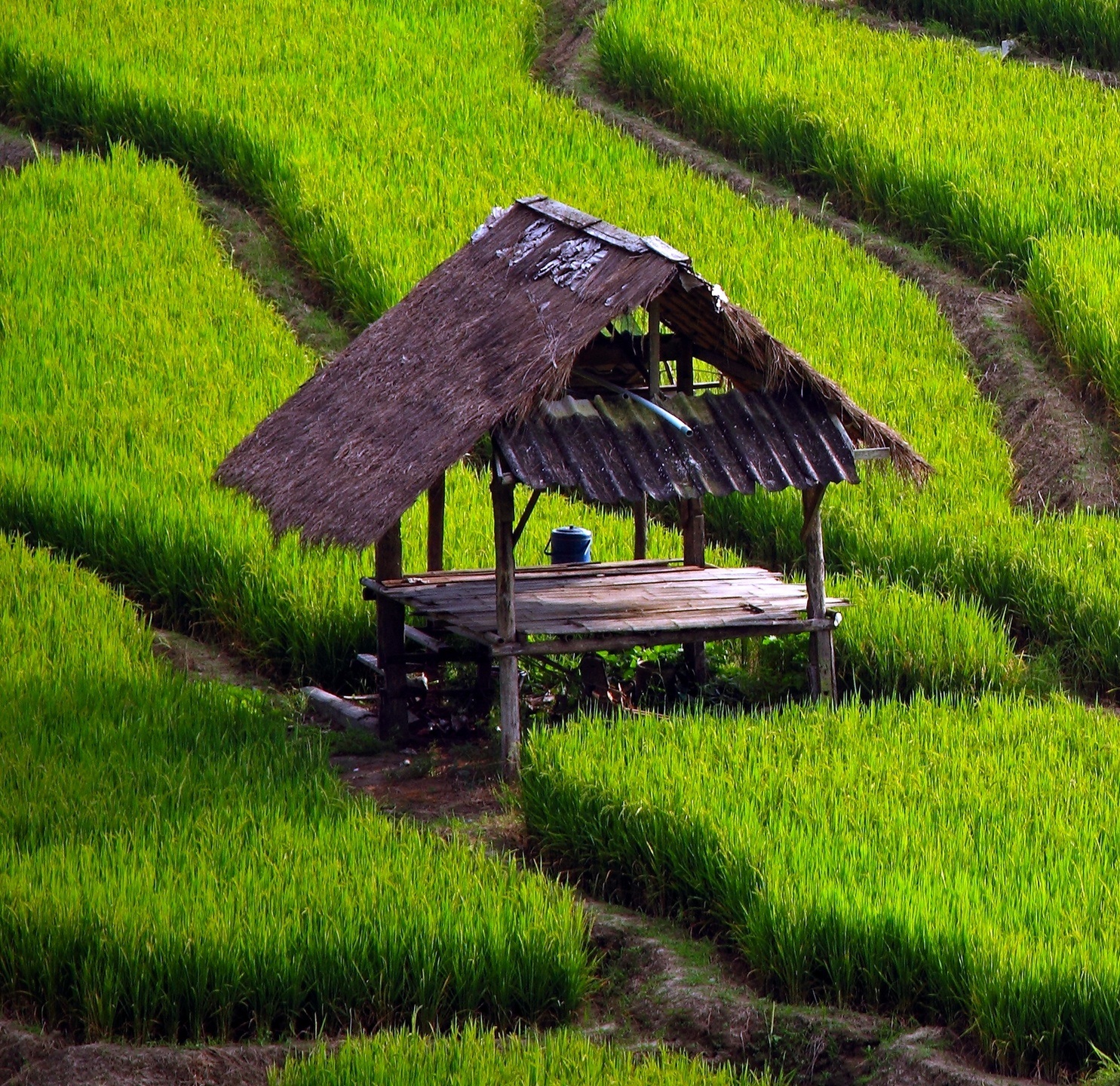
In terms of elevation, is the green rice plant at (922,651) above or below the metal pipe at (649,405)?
below

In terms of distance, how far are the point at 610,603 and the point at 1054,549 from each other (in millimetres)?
2570

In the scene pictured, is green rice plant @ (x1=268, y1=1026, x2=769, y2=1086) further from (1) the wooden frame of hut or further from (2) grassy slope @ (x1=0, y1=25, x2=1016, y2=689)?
(2) grassy slope @ (x1=0, y1=25, x2=1016, y2=689)

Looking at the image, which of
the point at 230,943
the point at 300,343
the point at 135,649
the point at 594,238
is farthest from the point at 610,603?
the point at 300,343

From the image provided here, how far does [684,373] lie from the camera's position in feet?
24.2

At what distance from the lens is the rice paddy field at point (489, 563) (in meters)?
4.84

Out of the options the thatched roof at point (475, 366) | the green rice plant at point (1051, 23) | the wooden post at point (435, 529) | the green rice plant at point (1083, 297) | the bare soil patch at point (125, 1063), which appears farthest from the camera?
the green rice plant at point (1051, 23)

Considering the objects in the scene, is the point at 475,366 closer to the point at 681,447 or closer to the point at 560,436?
the point at 560,436

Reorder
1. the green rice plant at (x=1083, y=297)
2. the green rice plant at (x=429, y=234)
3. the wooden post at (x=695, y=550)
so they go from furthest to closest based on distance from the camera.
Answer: the green rice plant at (x=1083, y=297) → the green rice plant at (x=429, y=234) → the wooden post at (x=695, y=550)

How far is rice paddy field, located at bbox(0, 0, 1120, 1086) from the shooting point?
4.84 metres

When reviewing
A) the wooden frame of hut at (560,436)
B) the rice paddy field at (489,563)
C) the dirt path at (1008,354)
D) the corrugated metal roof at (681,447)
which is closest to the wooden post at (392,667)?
the wooden frame of hut at (560,436)

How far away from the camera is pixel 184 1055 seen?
15.1 feet

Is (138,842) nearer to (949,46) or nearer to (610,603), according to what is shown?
(610,603)

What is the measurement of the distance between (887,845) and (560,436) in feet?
6.88

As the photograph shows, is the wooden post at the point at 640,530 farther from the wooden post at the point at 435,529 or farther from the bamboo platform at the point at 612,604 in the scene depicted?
the wooden post at the point at 435,529
